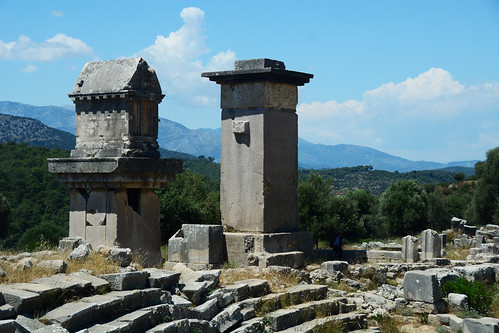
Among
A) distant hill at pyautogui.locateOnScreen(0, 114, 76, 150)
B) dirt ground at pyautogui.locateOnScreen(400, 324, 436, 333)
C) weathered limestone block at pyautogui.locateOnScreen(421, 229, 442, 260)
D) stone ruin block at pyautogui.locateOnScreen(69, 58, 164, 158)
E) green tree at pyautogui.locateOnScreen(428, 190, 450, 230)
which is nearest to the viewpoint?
dirt ground at pyautogui.locateOnScreen(400, 324, 436, 333)

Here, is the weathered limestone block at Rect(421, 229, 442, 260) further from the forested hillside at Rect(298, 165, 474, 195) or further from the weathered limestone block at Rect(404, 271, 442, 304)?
the forested hillside at Rect(298, 165, 474, 195)

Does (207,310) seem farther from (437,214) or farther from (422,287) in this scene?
(437,214)

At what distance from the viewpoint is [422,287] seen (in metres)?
11.1

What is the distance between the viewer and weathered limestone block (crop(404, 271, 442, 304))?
36.1 feet

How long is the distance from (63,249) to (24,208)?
31484mm

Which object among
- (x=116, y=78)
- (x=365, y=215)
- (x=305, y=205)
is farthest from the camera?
(x=365, y=215)

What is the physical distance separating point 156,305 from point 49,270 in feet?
4.47

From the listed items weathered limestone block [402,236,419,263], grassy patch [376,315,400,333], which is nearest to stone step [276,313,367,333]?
grassy patch [376,315,400,333]

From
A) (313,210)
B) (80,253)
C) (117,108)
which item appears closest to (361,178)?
(313,210)

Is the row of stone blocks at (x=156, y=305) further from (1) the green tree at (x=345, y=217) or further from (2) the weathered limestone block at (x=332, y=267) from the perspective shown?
(1) the green tree at (x=345, y=217)

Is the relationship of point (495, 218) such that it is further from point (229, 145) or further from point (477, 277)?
point (229, 145)

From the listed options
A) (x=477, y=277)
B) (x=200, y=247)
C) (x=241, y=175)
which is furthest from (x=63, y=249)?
(x=477, y=277)

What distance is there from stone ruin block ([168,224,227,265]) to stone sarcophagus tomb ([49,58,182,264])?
0.94 meters

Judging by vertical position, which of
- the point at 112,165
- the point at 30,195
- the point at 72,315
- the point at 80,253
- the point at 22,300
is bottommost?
the point at 72,315
